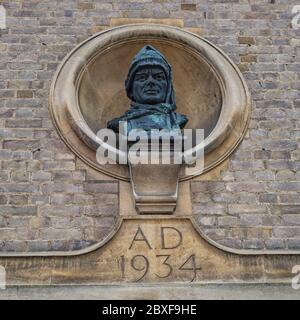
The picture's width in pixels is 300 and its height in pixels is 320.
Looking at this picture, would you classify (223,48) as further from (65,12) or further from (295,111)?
(65,12)

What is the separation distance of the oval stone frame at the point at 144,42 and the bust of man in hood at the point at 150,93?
1.36 feet

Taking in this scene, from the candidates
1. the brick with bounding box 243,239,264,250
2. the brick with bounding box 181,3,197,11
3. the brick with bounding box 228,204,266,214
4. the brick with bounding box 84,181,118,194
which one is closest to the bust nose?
the brick with bounding box 84,181,118,194

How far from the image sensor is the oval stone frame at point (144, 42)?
257 inches

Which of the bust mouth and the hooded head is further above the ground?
the hooded head

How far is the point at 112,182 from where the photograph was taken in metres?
6.37

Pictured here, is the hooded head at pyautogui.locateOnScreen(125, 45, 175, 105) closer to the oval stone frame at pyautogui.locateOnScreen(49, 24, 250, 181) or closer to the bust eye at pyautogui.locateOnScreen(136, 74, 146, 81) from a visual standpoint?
the bust eye at pyautogui.locateOnScreen(136, 74, 146, 81)

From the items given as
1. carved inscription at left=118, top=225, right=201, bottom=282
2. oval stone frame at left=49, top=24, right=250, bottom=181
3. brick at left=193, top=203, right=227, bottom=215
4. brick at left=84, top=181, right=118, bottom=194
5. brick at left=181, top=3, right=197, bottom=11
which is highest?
brick at left=181, top=3, right=197, bottom=11

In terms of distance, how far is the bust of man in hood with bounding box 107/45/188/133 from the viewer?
22.2 feet

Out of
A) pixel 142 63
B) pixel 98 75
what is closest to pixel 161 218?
pixel 142 63

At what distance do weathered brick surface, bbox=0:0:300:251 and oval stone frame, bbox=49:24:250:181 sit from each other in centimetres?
13

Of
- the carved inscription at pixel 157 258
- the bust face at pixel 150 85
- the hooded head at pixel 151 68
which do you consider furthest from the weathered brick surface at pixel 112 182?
the bust face at pixel 150 85

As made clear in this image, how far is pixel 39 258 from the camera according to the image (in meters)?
5.75

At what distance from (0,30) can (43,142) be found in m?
1.73

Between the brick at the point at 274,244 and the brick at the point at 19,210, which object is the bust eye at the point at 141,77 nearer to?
the brick at the point at 19,210
